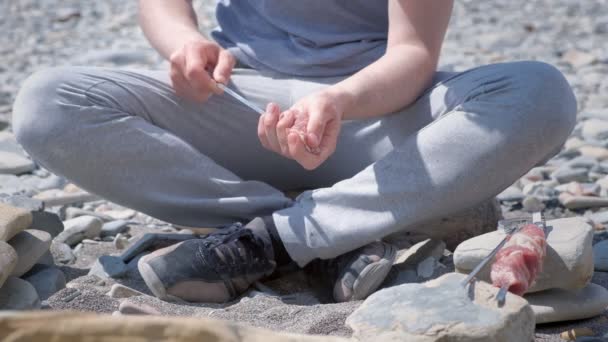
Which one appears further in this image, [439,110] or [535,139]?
[439,110]

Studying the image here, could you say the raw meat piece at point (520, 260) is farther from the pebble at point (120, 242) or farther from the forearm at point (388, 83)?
the pebble at point (120, 242)

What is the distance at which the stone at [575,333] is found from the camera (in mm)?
1747

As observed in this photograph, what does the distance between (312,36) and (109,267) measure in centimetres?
78

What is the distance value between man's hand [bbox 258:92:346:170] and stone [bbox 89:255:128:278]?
0.56 metres

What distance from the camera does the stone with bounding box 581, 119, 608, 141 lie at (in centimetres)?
344

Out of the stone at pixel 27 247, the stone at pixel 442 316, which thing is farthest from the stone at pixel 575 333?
the stone at pixel 27 247

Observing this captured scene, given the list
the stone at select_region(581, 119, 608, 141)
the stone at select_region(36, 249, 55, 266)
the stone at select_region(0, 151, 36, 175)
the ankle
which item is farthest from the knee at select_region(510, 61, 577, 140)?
the stone at select_region(0, 151, 36, 175)

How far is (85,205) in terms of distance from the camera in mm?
2984

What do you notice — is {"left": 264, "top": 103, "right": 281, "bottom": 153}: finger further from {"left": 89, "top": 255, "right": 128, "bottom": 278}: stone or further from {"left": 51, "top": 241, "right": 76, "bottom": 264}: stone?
{"left": 51, "top": 241, "right": 76, "bottom": 264}: stone

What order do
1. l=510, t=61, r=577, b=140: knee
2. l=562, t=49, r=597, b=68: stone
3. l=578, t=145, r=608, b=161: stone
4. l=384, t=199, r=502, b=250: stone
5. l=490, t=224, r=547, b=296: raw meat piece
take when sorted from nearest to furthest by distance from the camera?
l=490, t=224, r=547, b=296: raw meat piece
l=510, t=61, r=577, b=140: knee
l=384, t=199, r=502, b=250: stone
l=578, t=145, r=608, b=161: stone
l=562, t=49, r=597, b=68: stone

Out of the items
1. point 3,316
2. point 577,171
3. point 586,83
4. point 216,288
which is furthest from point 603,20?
Result: point 3,316

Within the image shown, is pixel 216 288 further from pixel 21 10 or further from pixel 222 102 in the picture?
pixel 21 10

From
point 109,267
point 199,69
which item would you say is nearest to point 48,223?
point 109,267

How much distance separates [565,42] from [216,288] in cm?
395
